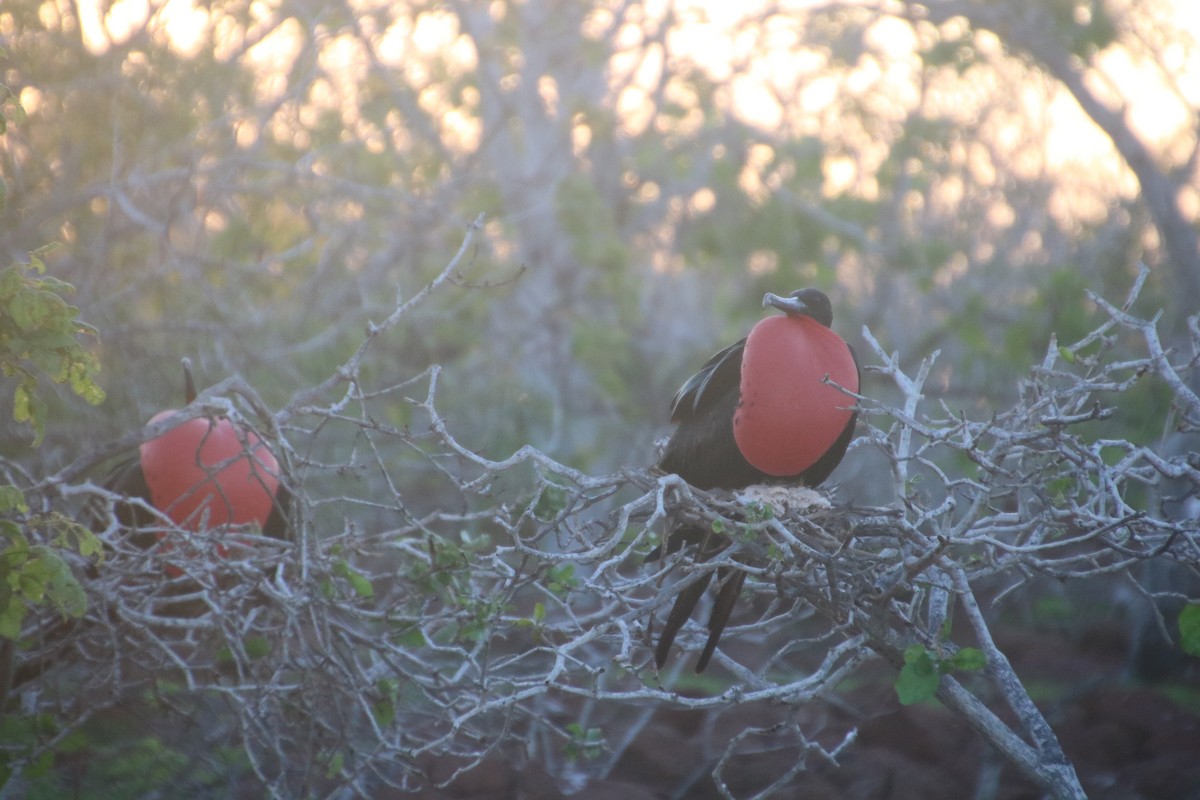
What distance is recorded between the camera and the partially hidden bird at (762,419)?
2309mm

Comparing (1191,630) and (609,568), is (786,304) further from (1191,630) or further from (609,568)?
(1191,630)

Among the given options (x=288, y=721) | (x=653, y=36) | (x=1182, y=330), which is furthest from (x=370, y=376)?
(x=653, y=36)

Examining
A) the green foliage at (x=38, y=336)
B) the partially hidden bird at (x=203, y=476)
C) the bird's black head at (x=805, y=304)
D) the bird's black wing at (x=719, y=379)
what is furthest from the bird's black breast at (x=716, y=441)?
the green foliage at (x=38, y=336)

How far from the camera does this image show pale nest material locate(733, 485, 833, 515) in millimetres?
2309

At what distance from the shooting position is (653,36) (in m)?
7.45

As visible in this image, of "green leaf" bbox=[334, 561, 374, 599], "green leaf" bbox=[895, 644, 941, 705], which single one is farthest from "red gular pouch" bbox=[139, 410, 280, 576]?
"green leaf" bbox=[895, 644, 941, 705]

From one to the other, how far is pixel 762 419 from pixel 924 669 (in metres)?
0.57

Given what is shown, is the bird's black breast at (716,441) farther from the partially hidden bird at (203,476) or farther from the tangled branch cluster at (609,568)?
the partially hidden bird at (203,476)

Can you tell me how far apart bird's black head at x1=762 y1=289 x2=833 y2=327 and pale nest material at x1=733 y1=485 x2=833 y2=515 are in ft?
1.12

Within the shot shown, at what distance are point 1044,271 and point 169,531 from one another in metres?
5.67

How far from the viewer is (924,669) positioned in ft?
6.55

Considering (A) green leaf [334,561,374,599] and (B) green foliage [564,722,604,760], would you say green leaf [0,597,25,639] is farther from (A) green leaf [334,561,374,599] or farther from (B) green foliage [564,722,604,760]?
(B) green foliage [564,722,604,760]

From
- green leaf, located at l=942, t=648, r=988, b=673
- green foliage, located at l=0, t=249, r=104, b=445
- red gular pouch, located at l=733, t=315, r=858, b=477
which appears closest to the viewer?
green foliage, located at l=0, t=249, r=104, b=445

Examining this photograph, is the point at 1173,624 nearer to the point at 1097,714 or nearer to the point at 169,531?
the point at 1097,714
